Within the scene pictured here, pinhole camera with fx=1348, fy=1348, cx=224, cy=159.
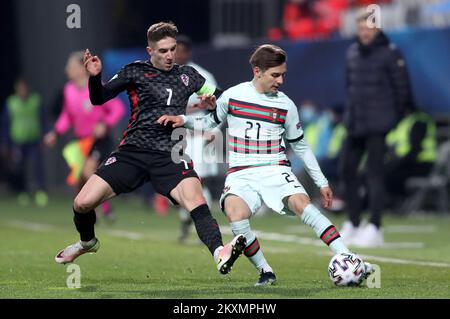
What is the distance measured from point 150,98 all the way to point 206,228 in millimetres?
1134

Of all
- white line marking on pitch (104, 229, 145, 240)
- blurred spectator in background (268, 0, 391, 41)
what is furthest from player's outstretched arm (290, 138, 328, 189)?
blurred spectator in background (268, 0, 391, 41)

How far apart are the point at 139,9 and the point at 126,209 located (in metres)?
7.51

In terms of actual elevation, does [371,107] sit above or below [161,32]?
below

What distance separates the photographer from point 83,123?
1756cm

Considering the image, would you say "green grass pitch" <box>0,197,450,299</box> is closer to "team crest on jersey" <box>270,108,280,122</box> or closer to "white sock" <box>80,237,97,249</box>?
"white sock" <box>80,237,97,249</box>

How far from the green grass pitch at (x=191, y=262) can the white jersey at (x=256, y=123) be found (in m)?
0.97

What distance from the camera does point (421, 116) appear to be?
64.5 ft

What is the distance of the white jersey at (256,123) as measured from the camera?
1039 cm

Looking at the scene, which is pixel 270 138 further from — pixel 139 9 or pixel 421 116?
pixel 139 9

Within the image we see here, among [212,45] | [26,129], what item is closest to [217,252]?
[212,45]

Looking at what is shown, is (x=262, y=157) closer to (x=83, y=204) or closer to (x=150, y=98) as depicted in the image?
(x=150, y=98)

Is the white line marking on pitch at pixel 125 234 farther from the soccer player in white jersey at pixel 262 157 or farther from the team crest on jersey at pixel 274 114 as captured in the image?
the team crest on jersey at pixel 274 114

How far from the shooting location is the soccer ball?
9.95 meters
